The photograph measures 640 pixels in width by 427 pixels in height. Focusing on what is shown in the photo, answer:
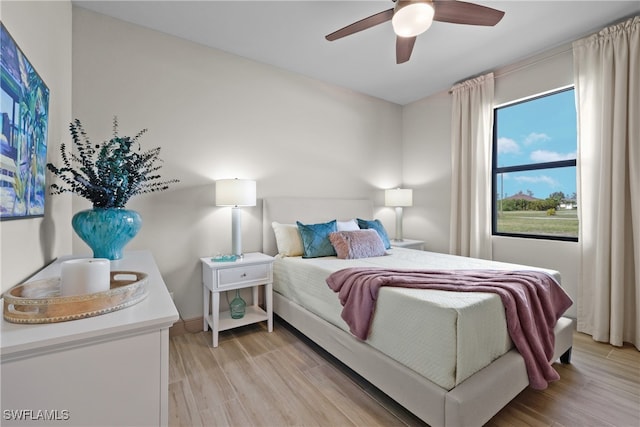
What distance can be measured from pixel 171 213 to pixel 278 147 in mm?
1339

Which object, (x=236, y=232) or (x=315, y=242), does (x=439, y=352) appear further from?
(x=236, y=232)

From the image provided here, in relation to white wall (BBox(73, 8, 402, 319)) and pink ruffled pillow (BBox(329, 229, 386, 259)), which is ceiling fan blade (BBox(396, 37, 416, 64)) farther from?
pink ruffled pillow (BBox(329, 229, 386, 259))

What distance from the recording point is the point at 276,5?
2291 mm

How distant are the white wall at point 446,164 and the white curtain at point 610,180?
0.18 meters

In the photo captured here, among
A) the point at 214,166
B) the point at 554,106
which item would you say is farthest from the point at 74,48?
the point at 554,106

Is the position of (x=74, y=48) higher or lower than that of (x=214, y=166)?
higher

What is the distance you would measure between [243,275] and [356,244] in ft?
3.62

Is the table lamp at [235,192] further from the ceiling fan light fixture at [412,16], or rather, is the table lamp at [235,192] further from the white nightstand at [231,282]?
the ceiling fan light fixture at [412,16]

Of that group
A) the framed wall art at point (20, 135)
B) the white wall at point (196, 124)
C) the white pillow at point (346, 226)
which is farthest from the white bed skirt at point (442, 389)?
the framed wall art at point (20, 135)

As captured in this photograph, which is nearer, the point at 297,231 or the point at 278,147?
the point at 297,231

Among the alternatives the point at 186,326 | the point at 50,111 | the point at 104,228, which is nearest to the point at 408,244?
the point at 186,326

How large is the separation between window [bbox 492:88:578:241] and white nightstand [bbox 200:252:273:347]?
279 cm

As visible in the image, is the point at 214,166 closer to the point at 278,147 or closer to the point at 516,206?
the point at 278,147

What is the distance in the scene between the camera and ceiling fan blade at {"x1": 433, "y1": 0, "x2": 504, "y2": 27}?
5.95 ft
